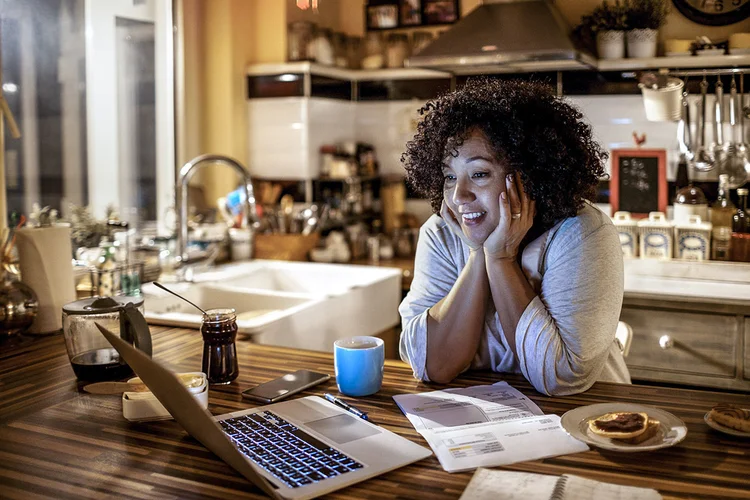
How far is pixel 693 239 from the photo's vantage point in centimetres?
343

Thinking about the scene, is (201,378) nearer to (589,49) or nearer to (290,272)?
(290,272)

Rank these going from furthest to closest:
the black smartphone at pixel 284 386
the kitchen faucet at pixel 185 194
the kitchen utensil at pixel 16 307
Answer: the kitchen faucet at pixel 185 194, the kitchen utensil at pixel 16 307, the black smartphone at pixel 284 386

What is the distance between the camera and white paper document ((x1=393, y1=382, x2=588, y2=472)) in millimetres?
1236

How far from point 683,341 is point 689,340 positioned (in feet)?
0.08

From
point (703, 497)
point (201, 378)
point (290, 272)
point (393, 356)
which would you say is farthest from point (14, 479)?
point (393, 356)

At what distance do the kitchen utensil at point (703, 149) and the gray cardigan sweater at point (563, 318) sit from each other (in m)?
2.03

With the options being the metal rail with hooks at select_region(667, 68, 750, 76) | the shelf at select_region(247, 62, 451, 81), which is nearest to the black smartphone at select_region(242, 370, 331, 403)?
the shelf at select_region(247, 62, 451, 81)

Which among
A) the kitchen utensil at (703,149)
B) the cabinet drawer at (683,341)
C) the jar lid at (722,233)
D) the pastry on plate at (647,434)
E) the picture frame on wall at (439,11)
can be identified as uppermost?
the picture frame on wall at (439,11)

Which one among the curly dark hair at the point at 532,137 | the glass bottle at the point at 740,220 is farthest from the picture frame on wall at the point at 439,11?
the curly dark hair at the point at 532,137

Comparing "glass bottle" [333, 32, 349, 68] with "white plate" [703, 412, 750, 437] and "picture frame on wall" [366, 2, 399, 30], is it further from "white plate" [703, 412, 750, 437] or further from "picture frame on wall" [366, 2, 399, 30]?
"white plate" [703, 412, 750, 437]

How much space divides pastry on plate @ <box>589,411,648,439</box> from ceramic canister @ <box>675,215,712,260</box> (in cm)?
229

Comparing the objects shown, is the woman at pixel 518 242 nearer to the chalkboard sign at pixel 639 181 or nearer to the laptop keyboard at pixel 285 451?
the laptop keyboard at pixel 285 451

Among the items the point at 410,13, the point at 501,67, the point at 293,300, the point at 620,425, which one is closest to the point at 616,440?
the point at 620,425

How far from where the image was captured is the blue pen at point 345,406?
4.67 feet
